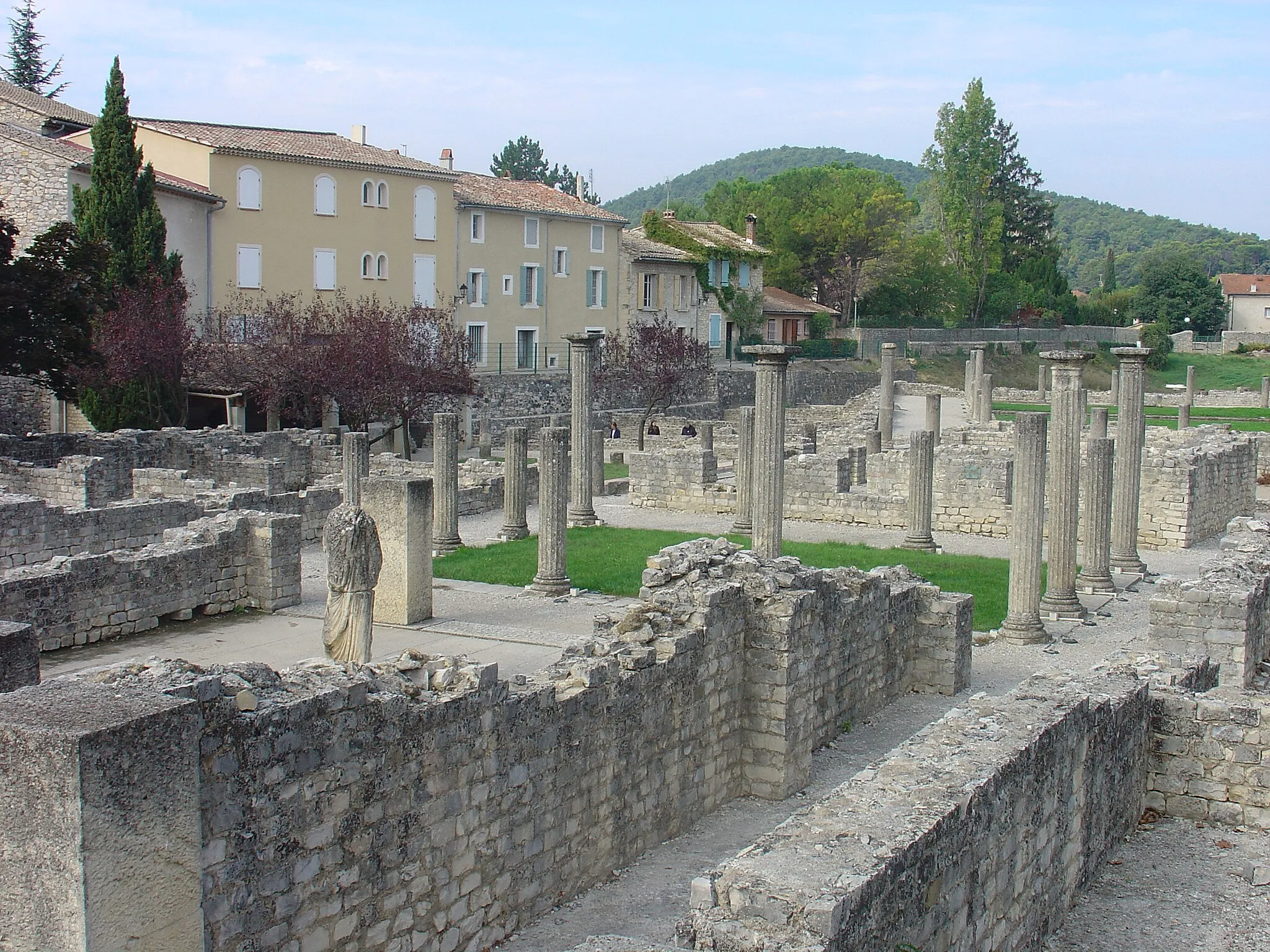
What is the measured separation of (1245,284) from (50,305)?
9957 centimetres

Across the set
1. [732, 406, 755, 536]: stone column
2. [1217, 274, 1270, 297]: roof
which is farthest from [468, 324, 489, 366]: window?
[1217, 274, 1270, 297]: roof

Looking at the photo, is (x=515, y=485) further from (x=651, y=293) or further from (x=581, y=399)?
(x=651, y=293)

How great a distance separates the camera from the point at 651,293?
6066cm

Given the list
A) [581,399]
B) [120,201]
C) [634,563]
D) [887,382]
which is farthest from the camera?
[887,382]

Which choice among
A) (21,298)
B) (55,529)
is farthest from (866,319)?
(55,529)

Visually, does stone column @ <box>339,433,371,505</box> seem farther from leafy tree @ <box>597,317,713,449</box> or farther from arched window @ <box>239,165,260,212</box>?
leafy tree @ <box>597,317,713,449</box>

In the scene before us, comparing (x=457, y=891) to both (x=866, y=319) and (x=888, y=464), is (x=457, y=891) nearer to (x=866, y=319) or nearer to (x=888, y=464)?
(x=888, y=464)

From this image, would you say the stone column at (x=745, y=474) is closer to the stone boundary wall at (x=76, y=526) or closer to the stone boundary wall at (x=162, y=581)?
the stone boundary wall at (x=162, y=581)

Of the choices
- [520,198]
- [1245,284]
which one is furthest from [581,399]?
[1245,284]

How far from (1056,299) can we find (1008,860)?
275ft

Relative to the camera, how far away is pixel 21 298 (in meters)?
29.3

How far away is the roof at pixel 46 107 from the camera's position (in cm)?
4469

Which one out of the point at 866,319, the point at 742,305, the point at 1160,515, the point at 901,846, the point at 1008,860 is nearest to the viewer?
the point at 901,846

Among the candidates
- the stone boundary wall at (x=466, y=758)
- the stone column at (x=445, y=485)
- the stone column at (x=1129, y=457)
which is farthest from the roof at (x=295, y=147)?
the stone boundary wall at (x=466, y=758)
